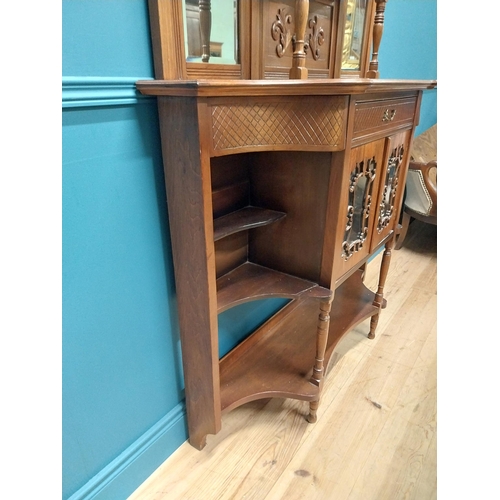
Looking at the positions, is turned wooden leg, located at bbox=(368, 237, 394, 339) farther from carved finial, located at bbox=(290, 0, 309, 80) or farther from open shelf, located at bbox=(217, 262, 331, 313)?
carved finial, located at bbox=(290, 0, 309, 80)

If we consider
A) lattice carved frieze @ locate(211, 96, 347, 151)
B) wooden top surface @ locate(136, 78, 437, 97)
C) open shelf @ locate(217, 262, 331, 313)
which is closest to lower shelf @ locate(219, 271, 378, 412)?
open shelf @ locate(217, 262, 331, 313)

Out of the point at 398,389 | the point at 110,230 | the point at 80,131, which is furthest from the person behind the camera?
the point at 398,389

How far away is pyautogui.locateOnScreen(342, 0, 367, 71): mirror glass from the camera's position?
1.48 metres

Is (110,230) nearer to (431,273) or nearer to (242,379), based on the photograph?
(242,379)

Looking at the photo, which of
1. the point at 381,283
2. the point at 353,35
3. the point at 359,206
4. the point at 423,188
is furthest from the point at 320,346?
the point at 423,188

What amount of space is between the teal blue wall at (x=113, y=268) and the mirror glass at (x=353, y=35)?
1007mm

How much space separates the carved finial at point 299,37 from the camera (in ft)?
2.83

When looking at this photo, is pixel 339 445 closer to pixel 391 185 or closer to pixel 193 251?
pixel 193 251

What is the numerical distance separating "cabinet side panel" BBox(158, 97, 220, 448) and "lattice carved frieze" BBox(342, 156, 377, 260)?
1.51 ft

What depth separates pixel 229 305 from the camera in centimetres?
105

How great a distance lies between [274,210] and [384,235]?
57 cm

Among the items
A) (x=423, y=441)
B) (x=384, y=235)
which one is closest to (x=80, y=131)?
(x=384, y=235)

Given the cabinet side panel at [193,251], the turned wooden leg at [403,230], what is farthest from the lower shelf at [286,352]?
the turned wooden leg at [403,230]

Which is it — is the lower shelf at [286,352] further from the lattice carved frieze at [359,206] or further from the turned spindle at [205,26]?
the turned spindle at [205,26]
